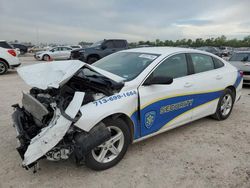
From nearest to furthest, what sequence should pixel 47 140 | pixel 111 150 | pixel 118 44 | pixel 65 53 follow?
pixel 47 140 → pixel 111 150 → pixel 118 44 → pixel 65 53

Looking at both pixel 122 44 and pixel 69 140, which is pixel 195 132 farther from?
pixel 122 44

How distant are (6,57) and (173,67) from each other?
973 cm

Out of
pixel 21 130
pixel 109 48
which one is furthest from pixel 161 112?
pixel 109 48

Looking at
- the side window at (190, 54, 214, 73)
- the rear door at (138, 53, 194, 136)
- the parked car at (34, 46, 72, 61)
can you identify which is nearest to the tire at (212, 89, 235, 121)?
the side window at (190, 54, 214, 73)

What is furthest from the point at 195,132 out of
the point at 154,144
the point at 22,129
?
the point at 22,129

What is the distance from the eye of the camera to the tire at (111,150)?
265cm

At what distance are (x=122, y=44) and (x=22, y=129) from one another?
12357 mm

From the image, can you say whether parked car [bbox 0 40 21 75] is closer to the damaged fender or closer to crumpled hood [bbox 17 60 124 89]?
crumpled hood [bbox 17 60 124 89]

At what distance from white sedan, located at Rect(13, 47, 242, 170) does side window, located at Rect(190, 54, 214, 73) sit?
22 mm

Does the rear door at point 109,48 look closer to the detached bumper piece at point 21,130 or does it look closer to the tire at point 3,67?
the tire at point 3,67

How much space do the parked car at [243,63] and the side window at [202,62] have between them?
189 inches

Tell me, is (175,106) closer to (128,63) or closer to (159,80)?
(159,80)

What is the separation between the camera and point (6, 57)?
1049cm

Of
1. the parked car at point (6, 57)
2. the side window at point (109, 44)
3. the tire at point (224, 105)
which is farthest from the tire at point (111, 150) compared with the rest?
the side window at point (109, 44)
